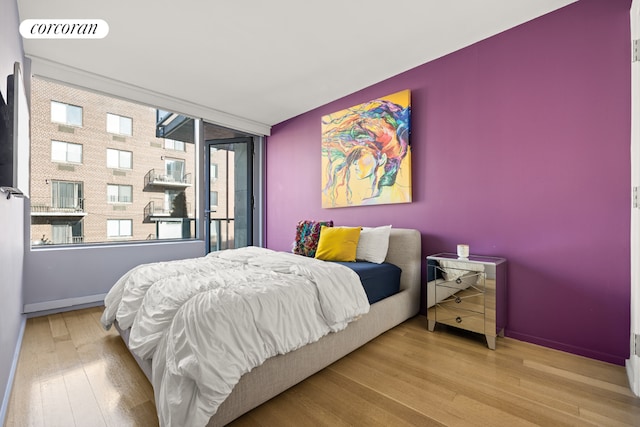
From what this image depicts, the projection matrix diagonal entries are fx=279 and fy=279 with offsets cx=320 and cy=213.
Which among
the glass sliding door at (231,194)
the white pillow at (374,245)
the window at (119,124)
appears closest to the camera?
the white pillow at (374,245)

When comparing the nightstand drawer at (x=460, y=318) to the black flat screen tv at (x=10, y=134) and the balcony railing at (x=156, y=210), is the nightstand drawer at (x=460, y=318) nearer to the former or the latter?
the black flat screen tv at (x=10, y=134)

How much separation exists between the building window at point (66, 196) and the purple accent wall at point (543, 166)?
366 centimetres

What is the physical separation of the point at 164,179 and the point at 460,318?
3840 mm

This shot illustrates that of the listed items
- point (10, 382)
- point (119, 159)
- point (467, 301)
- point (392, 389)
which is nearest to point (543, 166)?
point (467, 301)

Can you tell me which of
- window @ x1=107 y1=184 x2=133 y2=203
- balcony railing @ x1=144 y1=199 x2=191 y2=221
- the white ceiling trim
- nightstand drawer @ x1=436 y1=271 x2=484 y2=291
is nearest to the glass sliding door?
the white ceiling trim

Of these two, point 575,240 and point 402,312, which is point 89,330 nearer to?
point 402,312

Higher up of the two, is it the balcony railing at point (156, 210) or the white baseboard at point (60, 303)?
the balcony railing at point (156, 210)

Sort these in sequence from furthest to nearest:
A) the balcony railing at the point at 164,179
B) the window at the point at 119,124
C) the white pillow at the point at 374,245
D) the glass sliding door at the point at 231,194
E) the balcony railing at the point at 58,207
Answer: the glass sliding door at the point at 231,194, the balcony railing at the point at 164,179, the window at the point at 119,124, the balcony railing at the point at 58,207, the white pillow at the point at 374,245

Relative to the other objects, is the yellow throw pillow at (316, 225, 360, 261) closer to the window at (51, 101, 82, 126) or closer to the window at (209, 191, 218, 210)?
the window at (209, 191, 218, 210)

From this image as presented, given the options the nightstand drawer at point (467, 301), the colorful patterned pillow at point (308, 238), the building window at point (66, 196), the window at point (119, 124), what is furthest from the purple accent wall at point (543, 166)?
the building window at point (66, 196)

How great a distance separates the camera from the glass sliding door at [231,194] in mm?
4436

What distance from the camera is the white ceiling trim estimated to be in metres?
2.75

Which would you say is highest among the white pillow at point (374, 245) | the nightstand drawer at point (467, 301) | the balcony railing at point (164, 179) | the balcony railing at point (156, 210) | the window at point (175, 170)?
the window at point (175, 170)

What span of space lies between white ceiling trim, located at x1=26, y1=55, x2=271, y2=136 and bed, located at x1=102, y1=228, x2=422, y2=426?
8.25ft
